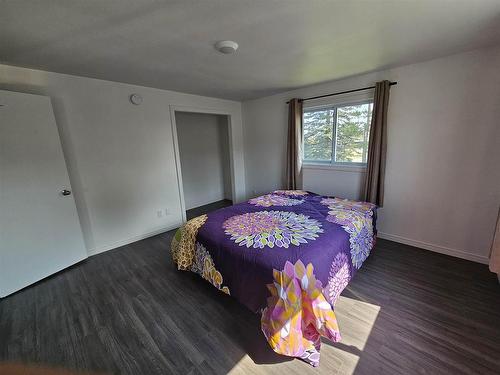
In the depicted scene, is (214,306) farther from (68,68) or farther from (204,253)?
(68,68)

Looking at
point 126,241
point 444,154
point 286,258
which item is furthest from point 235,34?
point 126,241

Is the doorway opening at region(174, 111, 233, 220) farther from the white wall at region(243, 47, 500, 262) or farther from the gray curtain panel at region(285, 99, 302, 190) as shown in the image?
the white wall at region(243, 47, 500, 262)

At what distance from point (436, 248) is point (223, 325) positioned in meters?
2.68

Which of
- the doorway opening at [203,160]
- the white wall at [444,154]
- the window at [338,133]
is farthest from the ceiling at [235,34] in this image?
the doorway opening at [203,160]

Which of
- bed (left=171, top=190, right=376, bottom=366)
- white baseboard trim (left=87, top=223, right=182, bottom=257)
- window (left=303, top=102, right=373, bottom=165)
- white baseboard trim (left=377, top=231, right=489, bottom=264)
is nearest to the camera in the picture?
bed (left=171, top=190, right=376, bottom=366)

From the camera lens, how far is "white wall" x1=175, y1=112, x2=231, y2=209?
4609 millimetres

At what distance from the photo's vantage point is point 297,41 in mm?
1833

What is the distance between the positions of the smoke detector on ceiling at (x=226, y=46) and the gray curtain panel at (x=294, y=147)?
1.83 meters

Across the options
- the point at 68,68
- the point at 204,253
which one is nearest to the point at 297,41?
the point at 204,253

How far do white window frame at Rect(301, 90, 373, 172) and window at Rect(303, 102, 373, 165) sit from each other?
2cm

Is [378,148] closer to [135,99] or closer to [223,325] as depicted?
[223,325]

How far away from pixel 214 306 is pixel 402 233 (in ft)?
8.46

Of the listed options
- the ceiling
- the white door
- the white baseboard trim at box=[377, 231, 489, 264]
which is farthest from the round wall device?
the white baseboard trim at box=[377, 231, 489, 264]

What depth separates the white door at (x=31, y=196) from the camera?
6.72 ft
